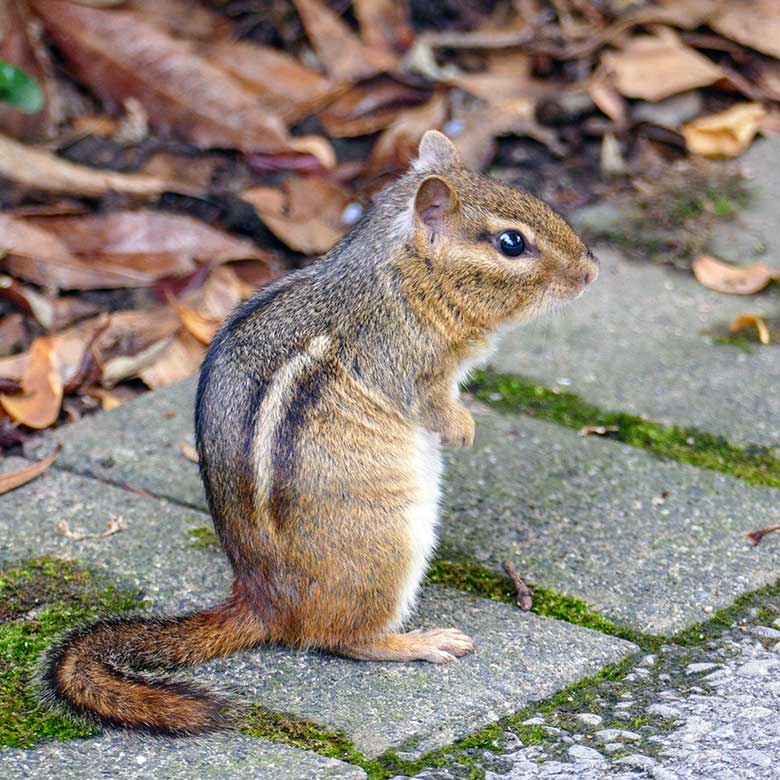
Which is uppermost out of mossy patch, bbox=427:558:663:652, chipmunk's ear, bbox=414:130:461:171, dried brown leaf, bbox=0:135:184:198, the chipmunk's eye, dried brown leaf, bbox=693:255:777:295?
chipmunk's ear, bbox=414:130:461:171

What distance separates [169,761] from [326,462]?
81 cm

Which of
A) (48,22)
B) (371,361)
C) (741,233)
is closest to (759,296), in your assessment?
(741,233)

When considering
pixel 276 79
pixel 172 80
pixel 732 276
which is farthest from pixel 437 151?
pixel 276 79

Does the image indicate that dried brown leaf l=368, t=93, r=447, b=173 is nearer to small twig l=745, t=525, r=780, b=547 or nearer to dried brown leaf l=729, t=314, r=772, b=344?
dried brown leaf l=729, t=314, r=772, b=344

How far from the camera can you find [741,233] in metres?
5.58

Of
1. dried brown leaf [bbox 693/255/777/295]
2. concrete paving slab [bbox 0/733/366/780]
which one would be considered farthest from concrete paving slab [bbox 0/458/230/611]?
dried brown leaf [bbox 693/255/777/295]

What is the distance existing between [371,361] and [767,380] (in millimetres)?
1648

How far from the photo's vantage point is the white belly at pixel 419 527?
3.43 metres

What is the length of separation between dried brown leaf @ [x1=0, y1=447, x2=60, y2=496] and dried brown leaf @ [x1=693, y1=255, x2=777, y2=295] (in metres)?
2.56

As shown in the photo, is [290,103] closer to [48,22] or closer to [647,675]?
[48,22]

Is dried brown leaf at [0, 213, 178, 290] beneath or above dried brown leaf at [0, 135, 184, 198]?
Answer: beneath

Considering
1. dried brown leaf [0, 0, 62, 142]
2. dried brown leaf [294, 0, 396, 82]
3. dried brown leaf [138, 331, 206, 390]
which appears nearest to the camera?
dried brown leaf [138, 331, 206, 390]

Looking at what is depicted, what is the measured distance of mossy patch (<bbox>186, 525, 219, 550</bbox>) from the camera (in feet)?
12.5

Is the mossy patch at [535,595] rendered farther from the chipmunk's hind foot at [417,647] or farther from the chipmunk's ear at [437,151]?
the chipmunk's ear at [437,151]
